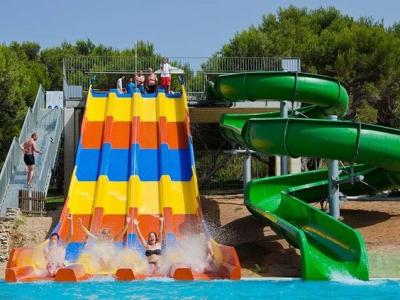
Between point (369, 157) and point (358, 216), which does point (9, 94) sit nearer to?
point (358, 216)

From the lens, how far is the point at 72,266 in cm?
1111

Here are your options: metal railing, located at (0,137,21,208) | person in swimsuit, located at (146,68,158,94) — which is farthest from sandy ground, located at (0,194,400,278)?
person in swimsuit, located at (146,68,158,94)

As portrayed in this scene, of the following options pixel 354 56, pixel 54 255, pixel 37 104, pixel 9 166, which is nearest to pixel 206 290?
pixel 54 255

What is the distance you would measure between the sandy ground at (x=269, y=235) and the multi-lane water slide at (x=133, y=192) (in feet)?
3.85

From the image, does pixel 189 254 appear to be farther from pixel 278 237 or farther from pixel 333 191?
pixel 333 191

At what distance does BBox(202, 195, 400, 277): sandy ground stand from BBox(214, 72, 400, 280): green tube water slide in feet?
1.67

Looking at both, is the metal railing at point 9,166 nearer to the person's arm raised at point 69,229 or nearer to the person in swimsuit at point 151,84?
the person's arm raised at point 69,229

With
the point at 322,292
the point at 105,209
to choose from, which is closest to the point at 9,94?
the point at 105,209

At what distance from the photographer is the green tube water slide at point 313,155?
11094 millimetres

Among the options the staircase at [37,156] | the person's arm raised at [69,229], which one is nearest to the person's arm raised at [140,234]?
the person's arm raised at [69,229]

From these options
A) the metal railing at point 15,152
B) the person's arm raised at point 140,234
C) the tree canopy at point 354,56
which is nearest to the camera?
the person's arm raised at point 140,234

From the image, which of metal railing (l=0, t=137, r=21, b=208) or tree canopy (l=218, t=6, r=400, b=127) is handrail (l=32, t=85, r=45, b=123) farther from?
tree canopy (l=218, t=6, r=400, b=127)

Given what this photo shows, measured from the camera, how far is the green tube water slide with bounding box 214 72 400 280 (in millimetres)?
A: 11094

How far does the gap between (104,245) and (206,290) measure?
332 cm
